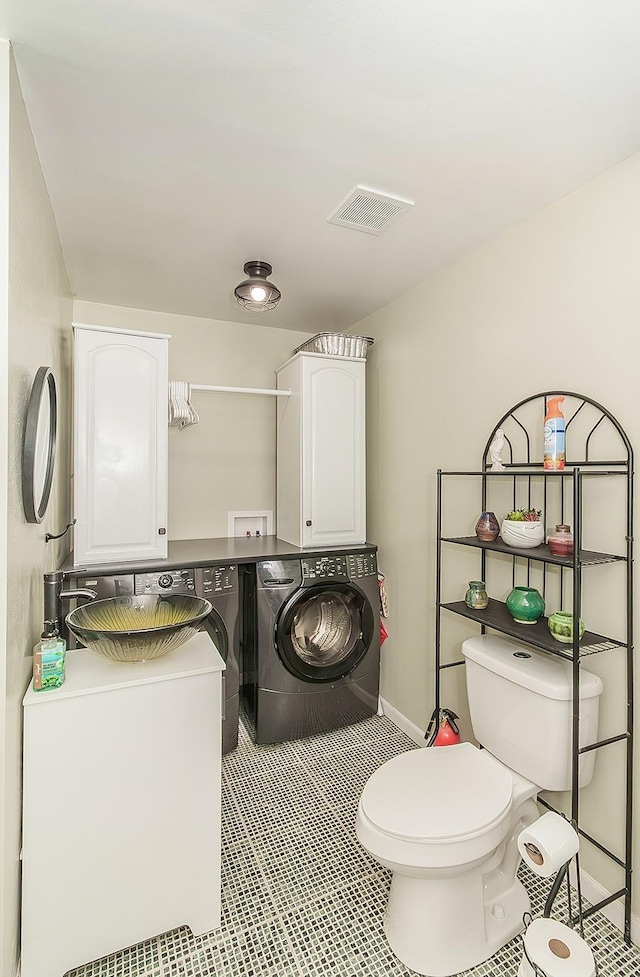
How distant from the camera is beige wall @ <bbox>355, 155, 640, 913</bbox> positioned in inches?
64.6

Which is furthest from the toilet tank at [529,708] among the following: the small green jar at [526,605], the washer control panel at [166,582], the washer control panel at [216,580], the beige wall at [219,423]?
the beige wall at [219,423]

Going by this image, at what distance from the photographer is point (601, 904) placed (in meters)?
1.55

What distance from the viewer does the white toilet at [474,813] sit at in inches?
56.5

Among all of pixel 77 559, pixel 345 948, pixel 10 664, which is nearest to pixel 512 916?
pixel 345 948

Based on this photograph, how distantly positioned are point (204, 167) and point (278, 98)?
408mm

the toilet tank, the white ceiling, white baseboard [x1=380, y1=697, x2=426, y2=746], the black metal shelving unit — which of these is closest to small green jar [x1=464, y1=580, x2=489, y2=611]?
the black metal shelving unit

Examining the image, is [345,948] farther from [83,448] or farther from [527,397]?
[83,448]

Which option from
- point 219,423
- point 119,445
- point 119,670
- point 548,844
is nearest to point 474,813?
point 548,844

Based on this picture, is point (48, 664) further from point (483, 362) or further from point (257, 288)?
point (483, 362)

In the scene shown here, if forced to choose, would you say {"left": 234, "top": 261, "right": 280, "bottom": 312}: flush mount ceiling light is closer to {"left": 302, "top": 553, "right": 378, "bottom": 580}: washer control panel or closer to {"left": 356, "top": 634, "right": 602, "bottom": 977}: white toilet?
{"left": 302, "top": 553, "right": 378, "bottom": 580}: washer control panel

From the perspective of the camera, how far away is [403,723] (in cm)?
281

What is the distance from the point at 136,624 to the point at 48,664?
0.48 metres

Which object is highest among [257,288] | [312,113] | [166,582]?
[312,113]

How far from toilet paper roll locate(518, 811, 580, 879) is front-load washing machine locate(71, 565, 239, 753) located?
153 centimetres
